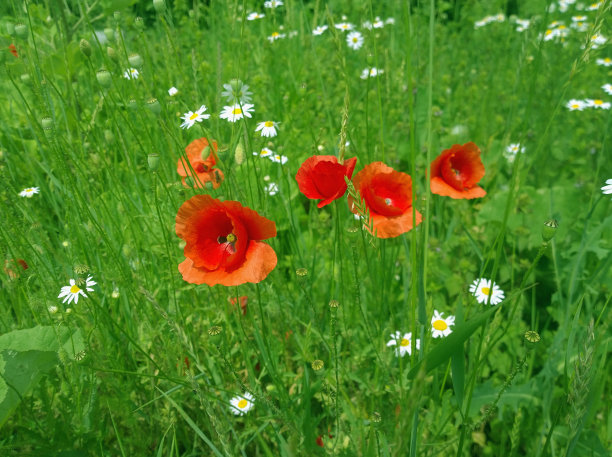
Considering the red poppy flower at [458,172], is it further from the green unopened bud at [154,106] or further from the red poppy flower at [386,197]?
the green unopened bud at [154,106]

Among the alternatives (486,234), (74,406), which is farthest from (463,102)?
(74,406)

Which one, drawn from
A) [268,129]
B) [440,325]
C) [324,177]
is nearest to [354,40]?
[268,129]

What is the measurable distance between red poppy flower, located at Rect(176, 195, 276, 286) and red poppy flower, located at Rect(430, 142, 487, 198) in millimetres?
624

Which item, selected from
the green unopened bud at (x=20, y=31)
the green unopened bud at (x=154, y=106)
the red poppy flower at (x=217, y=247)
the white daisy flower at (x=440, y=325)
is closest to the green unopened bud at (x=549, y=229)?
→ the red poppy flower at (x=217, y=247)

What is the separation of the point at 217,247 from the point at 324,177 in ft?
1.10

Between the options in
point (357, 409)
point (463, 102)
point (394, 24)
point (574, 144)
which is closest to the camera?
point (357, 409)

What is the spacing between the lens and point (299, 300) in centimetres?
159

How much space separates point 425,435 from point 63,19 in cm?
269

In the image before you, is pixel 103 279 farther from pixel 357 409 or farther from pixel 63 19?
pixel 63 19

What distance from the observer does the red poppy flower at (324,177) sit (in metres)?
1.10

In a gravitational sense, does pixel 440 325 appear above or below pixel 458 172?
Result: below

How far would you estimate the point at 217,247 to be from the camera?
1215 mm

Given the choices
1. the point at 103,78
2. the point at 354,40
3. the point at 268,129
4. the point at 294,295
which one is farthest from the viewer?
the point at 354,40

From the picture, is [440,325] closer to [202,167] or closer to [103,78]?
[202,167]
